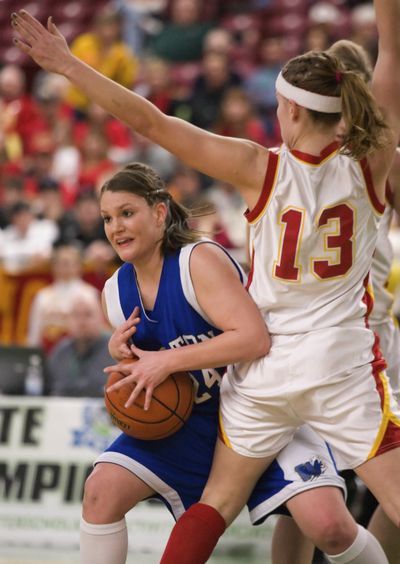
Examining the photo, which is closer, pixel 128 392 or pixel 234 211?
pixel 128 392

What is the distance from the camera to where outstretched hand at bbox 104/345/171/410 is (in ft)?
12.4

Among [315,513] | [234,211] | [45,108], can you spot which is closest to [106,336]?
[234,211]

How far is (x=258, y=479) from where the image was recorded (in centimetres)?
390

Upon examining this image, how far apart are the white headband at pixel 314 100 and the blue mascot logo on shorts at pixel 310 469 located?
1232 millimetres

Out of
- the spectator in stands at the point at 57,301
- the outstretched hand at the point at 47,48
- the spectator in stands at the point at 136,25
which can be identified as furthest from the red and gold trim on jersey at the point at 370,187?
the spectator in stands at the point at 136,25

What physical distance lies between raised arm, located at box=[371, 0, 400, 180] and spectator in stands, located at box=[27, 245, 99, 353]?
4.39 meters

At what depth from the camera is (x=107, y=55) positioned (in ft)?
38.8


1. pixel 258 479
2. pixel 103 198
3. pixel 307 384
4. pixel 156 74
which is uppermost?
pixel 103 198

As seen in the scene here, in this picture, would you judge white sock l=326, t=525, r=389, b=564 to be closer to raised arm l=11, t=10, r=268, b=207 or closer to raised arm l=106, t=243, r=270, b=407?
raised arm l=106, t=243, r=270, b=407

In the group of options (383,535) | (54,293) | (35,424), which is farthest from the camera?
(54,293)

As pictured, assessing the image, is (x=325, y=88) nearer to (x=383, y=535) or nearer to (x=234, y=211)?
(x=383, y=535)

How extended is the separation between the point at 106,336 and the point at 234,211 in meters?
2.45

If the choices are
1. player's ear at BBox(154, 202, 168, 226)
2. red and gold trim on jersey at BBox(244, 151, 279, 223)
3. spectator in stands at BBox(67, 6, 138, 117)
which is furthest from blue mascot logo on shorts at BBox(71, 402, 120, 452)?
spectator in stands at BBox(67, 6, 138, 117)

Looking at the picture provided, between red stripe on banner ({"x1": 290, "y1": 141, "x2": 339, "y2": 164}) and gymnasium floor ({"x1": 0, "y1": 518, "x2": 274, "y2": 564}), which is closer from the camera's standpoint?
red stripe on banner ({"x1": 290, "y1": 141, "x2": 339, "y2": 164})
